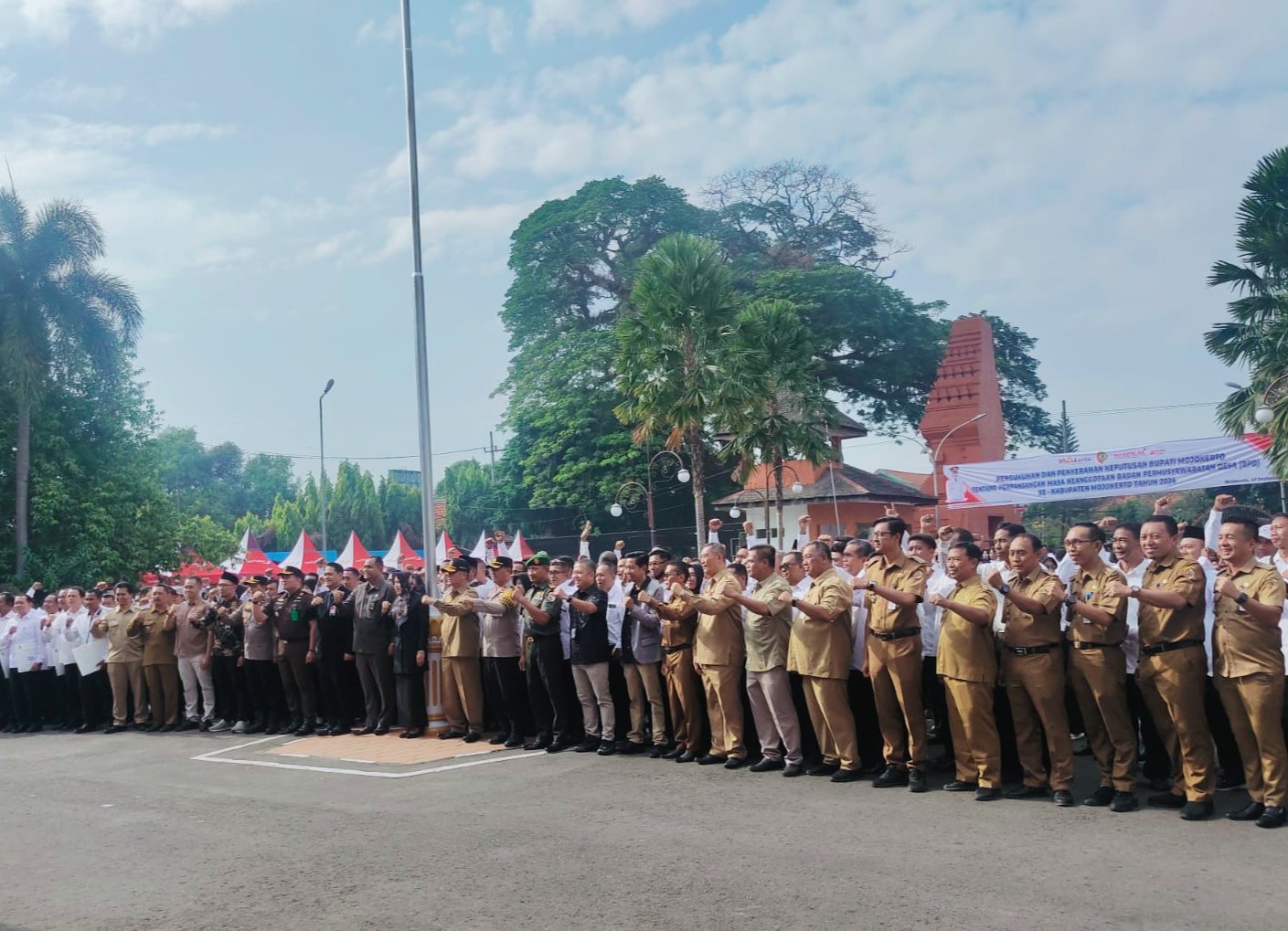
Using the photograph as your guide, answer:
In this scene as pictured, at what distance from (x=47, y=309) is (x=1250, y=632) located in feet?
98.1

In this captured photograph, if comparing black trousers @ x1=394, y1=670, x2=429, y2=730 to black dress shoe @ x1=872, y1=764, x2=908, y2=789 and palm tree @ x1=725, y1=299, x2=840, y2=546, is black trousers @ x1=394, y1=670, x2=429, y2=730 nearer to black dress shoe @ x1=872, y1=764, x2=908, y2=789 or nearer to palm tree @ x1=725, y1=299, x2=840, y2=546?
black dress shoe @ x1=872, y1=764, x2=908, y2=789

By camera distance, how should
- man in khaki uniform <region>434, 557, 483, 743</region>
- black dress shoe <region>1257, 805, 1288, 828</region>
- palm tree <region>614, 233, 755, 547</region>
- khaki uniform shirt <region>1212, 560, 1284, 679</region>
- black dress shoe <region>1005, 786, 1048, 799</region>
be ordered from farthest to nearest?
palm tree <region>614, 233, 755, 547</region>, man in khaki uniform <region>434, 557, 483, 743</region>, black dress shoe <region>1005, 786, 1048, 799</region>, khaki uniform shirt <region>1212, 560, 1284, 679</region>, black dress shoe <region>1257, 805, 1288, 828</region>

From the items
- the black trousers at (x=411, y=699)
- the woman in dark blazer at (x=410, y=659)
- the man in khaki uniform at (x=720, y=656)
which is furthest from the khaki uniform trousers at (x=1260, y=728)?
the black trousers at (x=411, y=699)

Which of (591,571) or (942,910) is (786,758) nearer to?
(591,571)

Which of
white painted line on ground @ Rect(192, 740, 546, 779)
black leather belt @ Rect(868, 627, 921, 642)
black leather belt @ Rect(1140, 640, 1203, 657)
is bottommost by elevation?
white painted line on ground @ Rect(192, 740, 546, 779)

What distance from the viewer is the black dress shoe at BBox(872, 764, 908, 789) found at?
8.23 m

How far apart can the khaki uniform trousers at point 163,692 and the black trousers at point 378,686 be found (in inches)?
128

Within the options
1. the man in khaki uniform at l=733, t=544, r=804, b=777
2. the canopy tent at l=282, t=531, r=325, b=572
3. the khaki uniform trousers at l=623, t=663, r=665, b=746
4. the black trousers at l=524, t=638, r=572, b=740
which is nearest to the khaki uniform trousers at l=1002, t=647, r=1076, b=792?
the man in khaki uniform at l=733, t=544, r=804, b=777

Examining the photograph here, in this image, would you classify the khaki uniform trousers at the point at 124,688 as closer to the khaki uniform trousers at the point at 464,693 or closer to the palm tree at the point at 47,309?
the khaki uniform trousers at the point at 464,693

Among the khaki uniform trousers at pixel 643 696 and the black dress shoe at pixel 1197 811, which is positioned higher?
the khaki uniform trousers at pixel 643 696

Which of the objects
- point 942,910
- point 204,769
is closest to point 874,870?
point 942,910

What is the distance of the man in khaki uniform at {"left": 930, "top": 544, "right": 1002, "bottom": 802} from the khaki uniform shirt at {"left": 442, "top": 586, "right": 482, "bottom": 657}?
5165 mm

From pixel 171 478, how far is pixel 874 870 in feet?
295

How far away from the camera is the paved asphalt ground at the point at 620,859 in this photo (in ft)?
17.4
